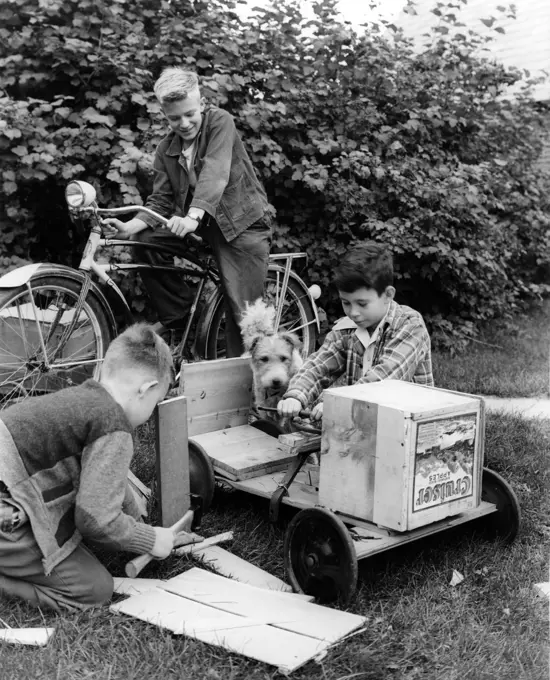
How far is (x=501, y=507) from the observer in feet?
10.2

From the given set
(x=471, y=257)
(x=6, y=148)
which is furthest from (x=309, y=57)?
(x=6, y=148)

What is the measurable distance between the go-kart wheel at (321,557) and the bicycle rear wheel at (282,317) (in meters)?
2.12

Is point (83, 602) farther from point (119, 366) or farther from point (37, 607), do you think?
point (119, 366)

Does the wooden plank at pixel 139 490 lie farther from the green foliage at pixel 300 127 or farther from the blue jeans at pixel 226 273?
the green foliage at pixel 300 127

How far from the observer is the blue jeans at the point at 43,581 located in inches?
99.9

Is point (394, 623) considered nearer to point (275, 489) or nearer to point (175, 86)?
point (275, 489)

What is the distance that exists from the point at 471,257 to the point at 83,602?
5027 mm

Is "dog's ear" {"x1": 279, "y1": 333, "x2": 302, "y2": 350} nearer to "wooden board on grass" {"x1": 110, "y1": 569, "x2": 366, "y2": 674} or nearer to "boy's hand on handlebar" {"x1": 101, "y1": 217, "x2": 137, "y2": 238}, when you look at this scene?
"boy's hand on handlebar" {"x1": 101, "y1": 217, "x2": 137, "y2": 238}

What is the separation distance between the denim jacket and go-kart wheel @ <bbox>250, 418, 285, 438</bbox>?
1.12 m

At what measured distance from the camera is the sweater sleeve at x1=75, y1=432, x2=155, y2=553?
2.47 m

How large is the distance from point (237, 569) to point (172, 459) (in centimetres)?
48

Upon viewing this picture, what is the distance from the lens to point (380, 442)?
2654mm

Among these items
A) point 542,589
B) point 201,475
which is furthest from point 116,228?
point 542,589

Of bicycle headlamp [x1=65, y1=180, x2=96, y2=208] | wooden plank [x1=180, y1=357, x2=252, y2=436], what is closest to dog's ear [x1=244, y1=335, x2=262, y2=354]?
wooden plank [x1=180, y1=357, x2=252, y2=436]
